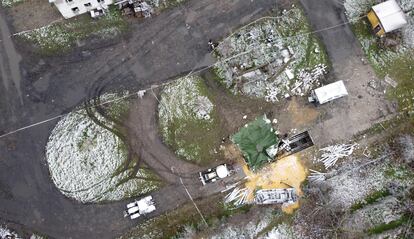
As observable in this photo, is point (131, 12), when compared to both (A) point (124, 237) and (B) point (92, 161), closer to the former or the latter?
(B) point (92, 161)

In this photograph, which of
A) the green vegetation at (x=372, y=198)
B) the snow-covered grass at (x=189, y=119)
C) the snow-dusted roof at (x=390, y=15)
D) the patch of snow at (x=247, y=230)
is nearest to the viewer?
the patch of snow at (x=247, y=230)

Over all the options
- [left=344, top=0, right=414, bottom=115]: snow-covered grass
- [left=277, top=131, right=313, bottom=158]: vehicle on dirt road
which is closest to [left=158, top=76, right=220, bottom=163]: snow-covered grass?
[left=277, top=131, right=313, bottom=158]: vehicle on dirt road

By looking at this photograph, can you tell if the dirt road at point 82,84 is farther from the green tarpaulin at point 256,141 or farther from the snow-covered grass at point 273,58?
the green tarpaulin at point 256,141

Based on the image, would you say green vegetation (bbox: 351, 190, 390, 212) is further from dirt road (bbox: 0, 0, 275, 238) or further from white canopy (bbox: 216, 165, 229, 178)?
dirt road (bbox: 0, 0, 275, 238)

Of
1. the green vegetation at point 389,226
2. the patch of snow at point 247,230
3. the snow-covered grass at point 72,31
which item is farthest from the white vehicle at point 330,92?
the snow-covered grass at point 72,31

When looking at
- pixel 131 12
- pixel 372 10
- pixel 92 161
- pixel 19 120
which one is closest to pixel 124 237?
pixel 92 161

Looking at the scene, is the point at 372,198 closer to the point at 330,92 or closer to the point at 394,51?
the point at 330,92

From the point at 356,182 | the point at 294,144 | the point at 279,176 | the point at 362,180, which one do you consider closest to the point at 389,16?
the point at 294,144
